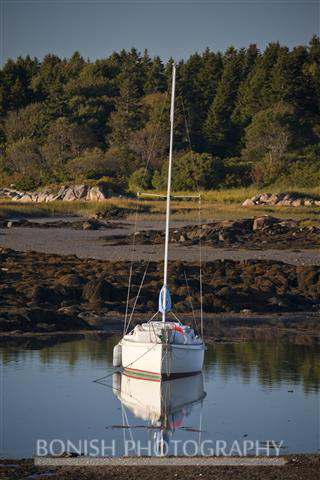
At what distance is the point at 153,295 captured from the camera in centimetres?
2791

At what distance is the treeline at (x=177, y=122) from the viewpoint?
275 ft

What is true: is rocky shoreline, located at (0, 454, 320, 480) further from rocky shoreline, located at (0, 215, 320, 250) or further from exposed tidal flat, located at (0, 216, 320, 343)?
rocky shoreline, located at (0, 215, 320, 250)

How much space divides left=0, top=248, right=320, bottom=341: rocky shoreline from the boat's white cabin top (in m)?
5.44

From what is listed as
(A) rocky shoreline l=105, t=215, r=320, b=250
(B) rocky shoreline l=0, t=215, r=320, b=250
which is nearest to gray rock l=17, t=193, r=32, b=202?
(B) rocky shoreline l=0, t=215, r=320, b=250

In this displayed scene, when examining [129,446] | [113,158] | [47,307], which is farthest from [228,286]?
[113,158]

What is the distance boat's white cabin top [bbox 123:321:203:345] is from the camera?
17625 millimetres

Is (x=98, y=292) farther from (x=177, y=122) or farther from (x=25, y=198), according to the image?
(x=177, y=122)

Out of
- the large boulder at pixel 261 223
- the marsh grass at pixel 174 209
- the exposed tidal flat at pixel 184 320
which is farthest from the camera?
the marsh grass at pixel 174 209

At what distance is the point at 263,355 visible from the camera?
21703 millimetres

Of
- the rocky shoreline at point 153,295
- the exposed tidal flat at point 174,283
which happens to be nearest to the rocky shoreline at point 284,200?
the exposed tidal flat at point 174,283

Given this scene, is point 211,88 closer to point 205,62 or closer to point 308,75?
point 205,62

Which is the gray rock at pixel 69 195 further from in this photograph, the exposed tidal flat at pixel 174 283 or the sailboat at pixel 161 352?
the sailboat at pixel 161 352

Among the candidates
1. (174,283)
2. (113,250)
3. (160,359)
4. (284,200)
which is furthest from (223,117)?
(160,359)

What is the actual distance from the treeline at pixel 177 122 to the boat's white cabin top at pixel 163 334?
6050 centimetres
